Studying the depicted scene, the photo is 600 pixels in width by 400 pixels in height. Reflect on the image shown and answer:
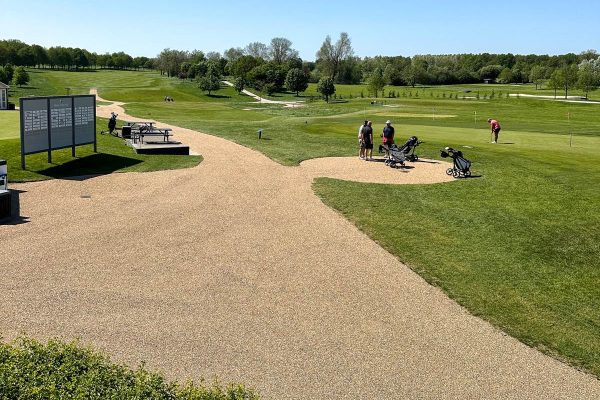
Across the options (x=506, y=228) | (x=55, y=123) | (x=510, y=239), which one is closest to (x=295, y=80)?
(x=55, y=123)

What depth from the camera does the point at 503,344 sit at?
10.0 meters

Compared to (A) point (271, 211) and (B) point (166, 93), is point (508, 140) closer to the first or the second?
(A) point (271, 211)

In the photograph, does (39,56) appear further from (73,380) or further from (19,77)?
(73,380)

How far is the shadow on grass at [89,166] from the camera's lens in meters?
22.5

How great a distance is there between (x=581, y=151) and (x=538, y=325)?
25993 millimetres

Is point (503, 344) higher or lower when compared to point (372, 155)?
lower

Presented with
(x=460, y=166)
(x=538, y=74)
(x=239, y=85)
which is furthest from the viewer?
(x=538, y=74)

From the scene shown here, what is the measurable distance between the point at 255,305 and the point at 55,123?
17133mm

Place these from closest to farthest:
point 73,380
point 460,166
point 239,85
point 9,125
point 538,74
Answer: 1. point 73,380
2. point 460,166
3. point 9,125
4. point 239,85
5. point 538,74

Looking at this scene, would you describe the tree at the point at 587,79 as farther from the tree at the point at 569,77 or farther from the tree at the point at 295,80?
the tree at the point at 295,80

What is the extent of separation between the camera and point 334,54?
163 m

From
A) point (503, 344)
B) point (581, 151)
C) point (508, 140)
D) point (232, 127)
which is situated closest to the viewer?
point (503, 344)

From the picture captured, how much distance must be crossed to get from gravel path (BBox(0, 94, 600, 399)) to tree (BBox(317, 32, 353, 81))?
149319mm

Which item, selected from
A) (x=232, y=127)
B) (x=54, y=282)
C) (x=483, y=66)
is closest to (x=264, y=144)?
(x=232, y=127)
